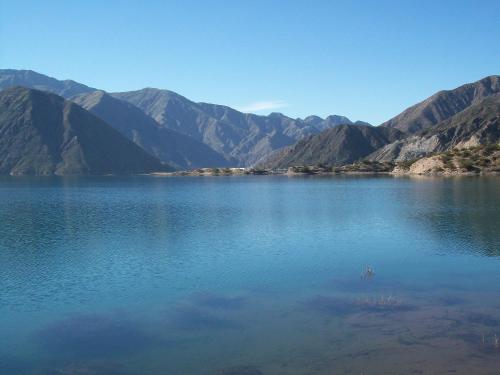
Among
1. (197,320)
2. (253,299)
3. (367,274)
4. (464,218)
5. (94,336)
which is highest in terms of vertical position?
(464,218)

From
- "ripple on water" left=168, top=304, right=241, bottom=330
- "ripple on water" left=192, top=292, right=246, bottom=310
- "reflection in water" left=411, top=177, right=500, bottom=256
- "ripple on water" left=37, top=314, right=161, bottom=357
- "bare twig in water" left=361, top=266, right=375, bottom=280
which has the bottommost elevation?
"ripple on water" left=37, top=314, right=161, bottom=357

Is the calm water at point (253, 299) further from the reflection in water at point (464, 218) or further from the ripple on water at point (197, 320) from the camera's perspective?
the reflection in water at point (464, 218)

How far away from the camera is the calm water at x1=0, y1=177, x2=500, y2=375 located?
25656mm

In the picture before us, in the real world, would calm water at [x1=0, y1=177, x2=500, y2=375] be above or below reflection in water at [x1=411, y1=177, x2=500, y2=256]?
below

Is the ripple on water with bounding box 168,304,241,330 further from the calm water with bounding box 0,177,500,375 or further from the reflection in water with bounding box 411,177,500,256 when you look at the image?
the reflection in water with bounding box 411,177,500,256

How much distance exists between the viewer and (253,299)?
3653cm

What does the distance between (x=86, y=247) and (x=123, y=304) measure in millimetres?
26605

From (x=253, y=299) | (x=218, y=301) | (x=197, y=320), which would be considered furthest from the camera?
(x=253, y=299)

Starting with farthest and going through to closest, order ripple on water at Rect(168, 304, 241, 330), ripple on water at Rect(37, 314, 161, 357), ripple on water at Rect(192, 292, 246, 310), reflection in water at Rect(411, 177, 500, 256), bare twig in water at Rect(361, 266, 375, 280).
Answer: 1. reflection in water at Rect(411, 177, 500, 256)
2. bare twig in water at Rect(361, 266, 375, 280)
3. ripple on water at Rect(192, 292, 246, 310)
4. ripple on water at Rect(168, 304, 241, 330)
5. ripple on water at Rect(37, 314, 161, 357)

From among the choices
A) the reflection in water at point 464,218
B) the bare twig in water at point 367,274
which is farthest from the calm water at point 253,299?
the reflection in water at point 464,218

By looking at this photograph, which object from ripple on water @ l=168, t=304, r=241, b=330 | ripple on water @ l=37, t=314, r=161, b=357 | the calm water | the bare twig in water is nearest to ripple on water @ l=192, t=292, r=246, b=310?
the calm water

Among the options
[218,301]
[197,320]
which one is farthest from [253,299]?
[197,320]

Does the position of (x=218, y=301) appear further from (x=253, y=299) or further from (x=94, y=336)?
(x=94, y=336)

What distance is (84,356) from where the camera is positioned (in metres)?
26.3
